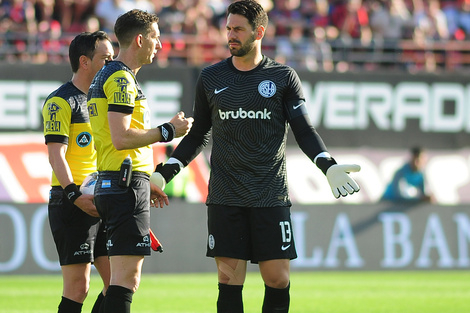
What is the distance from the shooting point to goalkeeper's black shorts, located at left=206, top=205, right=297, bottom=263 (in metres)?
6.27

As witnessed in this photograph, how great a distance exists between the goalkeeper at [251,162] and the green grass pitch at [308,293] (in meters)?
3.52

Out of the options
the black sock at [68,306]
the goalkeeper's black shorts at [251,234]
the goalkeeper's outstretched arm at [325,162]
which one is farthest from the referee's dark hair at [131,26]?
the black sock at [68,306]

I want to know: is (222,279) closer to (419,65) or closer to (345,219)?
(345,219)

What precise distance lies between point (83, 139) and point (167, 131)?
98cm

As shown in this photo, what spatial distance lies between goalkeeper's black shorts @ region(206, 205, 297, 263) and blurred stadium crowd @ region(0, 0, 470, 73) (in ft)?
32.1

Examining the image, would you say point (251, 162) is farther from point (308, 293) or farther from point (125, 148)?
point (308, 293)

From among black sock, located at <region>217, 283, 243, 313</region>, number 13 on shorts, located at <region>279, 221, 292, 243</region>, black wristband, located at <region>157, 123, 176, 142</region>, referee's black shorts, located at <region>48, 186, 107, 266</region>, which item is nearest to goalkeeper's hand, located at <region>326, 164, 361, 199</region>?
number 13 on shorts, located at <region>279, 221, 292, 243</region>

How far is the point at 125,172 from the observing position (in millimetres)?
5898

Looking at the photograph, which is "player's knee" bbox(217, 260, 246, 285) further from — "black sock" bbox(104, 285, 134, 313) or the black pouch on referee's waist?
the black pouch on referee's waist

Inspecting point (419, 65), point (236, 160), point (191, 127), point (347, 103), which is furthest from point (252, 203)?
point (419, 65)

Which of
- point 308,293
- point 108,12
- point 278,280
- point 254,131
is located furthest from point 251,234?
point 108,12

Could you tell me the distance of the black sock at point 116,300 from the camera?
5.87 metres

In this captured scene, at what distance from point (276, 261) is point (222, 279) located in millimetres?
413

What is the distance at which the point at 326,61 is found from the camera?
17031 millimetres
